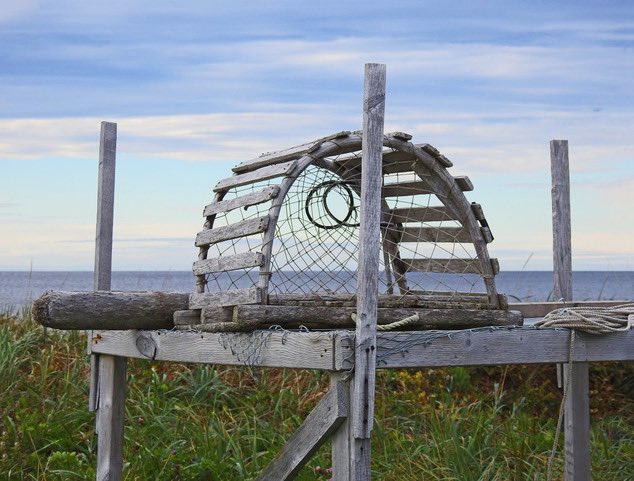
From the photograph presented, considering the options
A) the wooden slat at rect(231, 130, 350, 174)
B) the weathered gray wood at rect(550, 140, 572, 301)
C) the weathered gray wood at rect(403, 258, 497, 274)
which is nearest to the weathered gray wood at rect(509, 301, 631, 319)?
the weathered gray wood at rect(550, 140, 572, 301)

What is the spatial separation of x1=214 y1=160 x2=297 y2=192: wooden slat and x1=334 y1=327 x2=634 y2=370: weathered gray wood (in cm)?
119

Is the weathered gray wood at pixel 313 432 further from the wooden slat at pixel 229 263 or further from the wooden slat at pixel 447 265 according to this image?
the wooden slat at pixel 447 265

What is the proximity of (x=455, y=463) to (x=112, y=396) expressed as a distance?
8.62 ft

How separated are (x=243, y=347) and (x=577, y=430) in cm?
282

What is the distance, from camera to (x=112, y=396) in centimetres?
671

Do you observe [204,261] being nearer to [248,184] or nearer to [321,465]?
[248,184]

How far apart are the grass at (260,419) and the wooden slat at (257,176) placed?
8.07 ft

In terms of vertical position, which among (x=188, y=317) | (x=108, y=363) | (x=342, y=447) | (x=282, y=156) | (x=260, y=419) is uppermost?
(x=282, y=156)

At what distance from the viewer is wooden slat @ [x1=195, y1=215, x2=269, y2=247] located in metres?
5.05

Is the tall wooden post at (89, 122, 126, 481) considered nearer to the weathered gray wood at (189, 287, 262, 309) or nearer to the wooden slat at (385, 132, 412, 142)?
the weathered gray wood at (189, 287, 262, 309)

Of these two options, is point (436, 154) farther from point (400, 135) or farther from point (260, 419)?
point (260, 419)

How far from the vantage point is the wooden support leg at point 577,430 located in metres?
6.53

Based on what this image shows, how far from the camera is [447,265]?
20.7 feet

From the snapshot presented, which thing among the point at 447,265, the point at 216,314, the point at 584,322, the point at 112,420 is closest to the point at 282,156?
the point at 216,314
